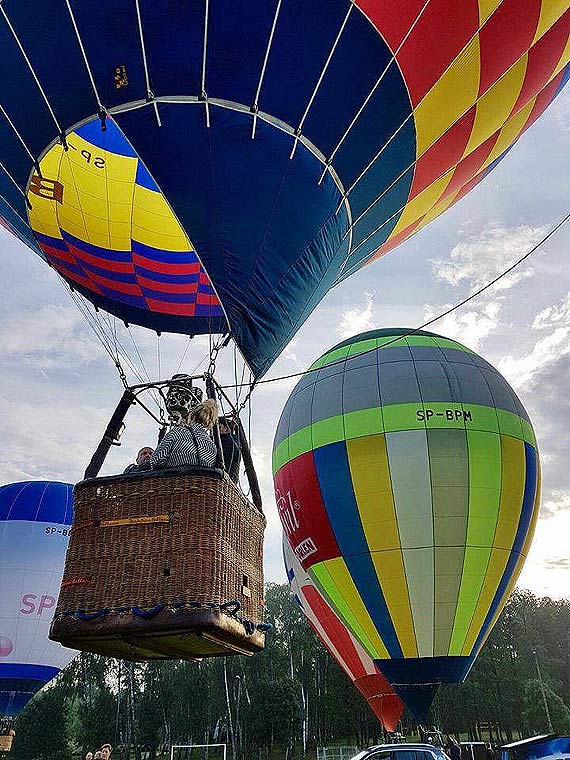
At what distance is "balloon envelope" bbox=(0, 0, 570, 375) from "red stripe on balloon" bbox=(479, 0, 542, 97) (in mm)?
11

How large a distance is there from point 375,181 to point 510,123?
184 centimetres

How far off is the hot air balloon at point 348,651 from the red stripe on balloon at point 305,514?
532 mm

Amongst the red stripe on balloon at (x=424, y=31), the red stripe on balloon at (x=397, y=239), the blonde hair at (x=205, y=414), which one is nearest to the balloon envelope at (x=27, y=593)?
the red stripe on balloon at (x=397, y=239)

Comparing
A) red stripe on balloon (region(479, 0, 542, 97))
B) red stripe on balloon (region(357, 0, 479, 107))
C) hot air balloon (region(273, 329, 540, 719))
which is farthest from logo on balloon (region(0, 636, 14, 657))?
red stripe on balloon (region(479, 0, 542, 97))

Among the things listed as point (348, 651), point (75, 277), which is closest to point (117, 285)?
point (75, 277)

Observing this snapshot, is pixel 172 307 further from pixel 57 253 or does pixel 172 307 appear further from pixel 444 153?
pixel 444 153

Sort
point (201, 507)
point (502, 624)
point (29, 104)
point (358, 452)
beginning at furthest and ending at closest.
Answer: point (502, 624)
point (358, 452)
point (29, 104)
point (201, 507)

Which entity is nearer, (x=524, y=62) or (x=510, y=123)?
(x=524, y=62)

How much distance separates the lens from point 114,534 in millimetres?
2754

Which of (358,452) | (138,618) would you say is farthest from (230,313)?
(358,452)

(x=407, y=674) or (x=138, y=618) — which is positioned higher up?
(x=407, y=674)

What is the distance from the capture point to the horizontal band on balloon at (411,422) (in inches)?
391

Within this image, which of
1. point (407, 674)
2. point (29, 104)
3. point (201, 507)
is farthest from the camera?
point (407, 674)

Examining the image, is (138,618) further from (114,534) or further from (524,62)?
(524,62)
